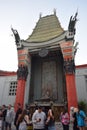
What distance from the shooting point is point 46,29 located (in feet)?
63.8

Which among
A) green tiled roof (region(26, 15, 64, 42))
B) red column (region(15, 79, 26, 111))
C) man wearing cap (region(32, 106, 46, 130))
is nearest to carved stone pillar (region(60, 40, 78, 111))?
green tiled roof (region(26, 15, 64, 42))

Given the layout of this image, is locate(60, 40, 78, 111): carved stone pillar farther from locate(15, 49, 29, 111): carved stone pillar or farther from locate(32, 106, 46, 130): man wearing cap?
locate(32, 106, 46, 130): man wearing cap

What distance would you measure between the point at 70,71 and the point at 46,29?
7.54 metres

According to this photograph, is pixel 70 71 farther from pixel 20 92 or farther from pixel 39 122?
pixel 39 122

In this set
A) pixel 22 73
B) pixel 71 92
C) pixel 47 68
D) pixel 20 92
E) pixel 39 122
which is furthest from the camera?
pixel 47 68

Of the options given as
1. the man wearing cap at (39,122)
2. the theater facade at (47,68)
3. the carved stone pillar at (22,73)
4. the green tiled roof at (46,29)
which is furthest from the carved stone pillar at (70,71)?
the man wearing cap at (39,122)

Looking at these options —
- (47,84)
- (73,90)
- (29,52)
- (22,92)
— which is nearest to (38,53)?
(29,52)

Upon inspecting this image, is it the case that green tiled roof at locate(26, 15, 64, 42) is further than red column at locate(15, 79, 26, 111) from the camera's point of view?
Yes

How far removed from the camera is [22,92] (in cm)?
1523

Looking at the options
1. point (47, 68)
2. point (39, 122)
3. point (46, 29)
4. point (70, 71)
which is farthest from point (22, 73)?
point (39, 122)

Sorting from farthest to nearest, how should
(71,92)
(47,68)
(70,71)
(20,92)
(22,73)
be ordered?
(47,68) → (22,73) → (20,92) → (70,71) → (71,92)

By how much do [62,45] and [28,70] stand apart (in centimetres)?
460

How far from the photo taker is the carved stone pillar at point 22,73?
15091 millimetres

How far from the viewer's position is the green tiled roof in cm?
1795
